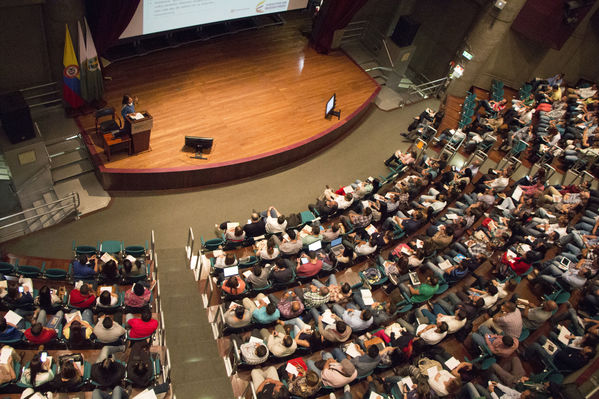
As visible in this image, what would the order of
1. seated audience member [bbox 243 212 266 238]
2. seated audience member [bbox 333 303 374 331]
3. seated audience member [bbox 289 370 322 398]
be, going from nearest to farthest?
seated audience member [bbox 289 370 322 398]
seated audience member [bbox 333 303 374 331]
seated audience member [bbox 243 212 266 238]

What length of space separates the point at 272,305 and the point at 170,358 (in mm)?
1561

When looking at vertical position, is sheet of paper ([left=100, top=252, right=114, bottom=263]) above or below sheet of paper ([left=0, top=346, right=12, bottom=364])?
below

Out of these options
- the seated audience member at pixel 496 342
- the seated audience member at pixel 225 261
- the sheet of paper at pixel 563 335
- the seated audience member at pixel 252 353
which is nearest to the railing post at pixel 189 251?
the seated audience member at pixel 225 261

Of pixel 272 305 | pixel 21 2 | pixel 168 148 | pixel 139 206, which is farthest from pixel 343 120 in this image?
pixel 21 2

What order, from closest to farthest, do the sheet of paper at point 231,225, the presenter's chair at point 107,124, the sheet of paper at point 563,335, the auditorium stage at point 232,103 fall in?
the sheet of paper at point 563,335 → the sheet of paper at point 231,225 → the presenter's chair at point 107,124 → the auditorium stage at point 232,103

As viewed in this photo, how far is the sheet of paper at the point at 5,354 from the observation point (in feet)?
16.9

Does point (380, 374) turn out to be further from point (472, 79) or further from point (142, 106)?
point (472, 79)

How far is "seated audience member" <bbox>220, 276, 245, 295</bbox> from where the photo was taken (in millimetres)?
6434

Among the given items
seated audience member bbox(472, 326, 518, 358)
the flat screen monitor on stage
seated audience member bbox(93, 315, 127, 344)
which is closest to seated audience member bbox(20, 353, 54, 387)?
seated audience member bbox(93, 315, 127, 344)

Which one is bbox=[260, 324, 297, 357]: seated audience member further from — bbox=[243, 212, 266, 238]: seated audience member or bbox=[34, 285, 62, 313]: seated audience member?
bbox=[34, 285, 62, 313]: seated audience member

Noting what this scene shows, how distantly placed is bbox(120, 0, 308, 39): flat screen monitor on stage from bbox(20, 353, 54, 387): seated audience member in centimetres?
672

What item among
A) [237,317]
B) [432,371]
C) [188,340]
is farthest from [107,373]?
[432,371]

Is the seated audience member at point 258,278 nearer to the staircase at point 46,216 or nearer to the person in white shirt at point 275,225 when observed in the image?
the person in white shirt at point 275,225

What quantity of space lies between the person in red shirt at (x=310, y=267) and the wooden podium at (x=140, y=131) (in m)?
3.79
